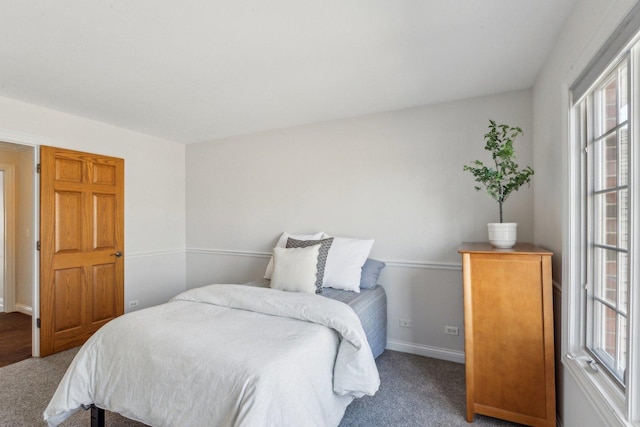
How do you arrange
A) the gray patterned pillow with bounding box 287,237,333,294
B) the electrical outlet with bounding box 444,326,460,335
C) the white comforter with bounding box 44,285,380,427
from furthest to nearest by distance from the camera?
the electrical outlet with bounding box 444,326,460,335
the gray patterned pillow with bounding box 287,237,333,294
the white comforter with bounding box 44,285,380,427

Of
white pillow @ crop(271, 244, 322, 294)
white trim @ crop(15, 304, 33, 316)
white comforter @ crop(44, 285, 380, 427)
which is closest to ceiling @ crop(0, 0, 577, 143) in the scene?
white pillow @ crop(271, 244, 322, 294)

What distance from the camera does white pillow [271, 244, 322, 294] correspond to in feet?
8.31

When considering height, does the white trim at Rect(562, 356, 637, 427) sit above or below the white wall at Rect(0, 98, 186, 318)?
below

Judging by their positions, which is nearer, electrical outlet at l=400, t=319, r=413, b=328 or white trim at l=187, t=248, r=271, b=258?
electrical outlet at l=400, t=319, r=413, b=328

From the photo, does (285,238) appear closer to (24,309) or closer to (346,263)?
(346,263)

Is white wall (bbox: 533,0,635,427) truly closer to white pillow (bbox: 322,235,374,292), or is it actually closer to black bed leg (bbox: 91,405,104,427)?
white pillow (bbox: 322,235,374,292)

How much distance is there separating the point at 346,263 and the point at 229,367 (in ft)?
5.23

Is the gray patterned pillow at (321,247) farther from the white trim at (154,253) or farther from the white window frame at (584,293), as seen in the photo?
the white trim at (154,253)

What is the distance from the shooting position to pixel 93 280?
334 cm

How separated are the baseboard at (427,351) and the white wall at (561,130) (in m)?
0.98

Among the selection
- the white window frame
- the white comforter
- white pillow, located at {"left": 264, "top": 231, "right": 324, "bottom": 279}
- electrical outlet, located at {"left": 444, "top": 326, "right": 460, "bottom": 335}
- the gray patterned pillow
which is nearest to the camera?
the white window frame

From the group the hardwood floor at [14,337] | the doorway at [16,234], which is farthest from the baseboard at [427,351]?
the doorway at [16,234]

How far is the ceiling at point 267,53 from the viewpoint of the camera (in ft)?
5.34

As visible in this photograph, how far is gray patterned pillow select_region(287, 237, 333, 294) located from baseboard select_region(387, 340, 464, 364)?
40.3 inches
